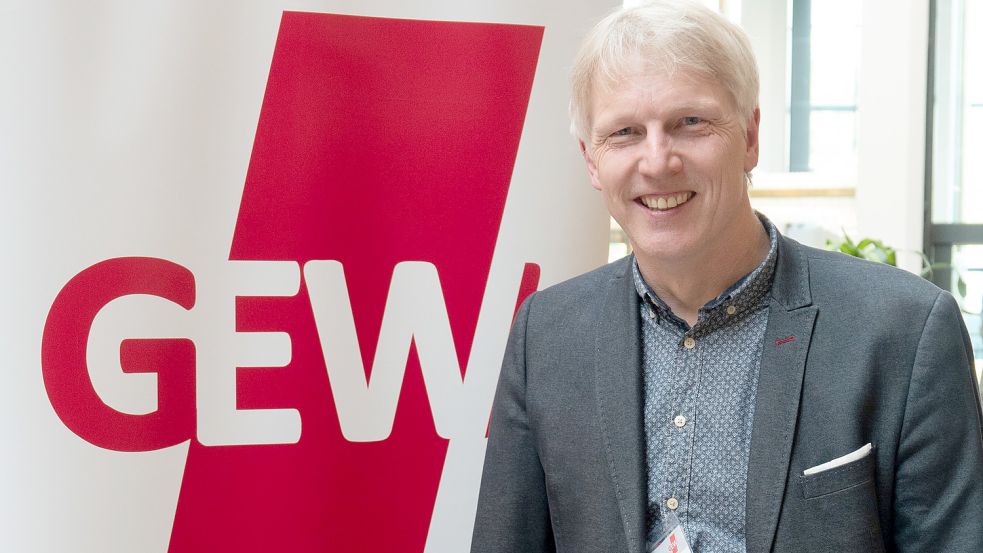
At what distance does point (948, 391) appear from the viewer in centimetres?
123

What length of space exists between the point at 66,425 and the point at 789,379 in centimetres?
112

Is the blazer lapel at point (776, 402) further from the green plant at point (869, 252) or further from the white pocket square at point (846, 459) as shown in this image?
the green plant at point (869, 252)

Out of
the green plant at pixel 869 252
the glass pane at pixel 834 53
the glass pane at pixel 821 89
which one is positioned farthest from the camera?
the glass pane at pixel 821 89

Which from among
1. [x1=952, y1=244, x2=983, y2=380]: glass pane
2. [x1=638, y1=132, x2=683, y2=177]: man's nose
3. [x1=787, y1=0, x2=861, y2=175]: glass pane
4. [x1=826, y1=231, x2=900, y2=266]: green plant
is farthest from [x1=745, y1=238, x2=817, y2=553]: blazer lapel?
[x1=787, y1=0, x2=861, y2=175]: glass pane

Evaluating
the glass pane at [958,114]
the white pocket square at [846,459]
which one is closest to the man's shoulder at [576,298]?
the white pocket square at [846,459]

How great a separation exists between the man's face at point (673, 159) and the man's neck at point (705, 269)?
0.01 metres

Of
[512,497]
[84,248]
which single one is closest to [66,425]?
[84,248]

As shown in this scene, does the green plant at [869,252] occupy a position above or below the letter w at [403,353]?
above

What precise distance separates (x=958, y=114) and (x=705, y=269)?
4.59 meters


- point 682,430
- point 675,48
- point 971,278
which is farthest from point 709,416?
point 971,278

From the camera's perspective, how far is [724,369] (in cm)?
137

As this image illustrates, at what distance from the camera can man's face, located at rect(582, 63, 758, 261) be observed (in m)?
1.31

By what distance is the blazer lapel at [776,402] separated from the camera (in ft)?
4.19

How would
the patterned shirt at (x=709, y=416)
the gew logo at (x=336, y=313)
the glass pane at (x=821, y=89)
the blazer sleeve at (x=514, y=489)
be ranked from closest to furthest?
the patterned shirt at (x=709, y=416), the blazer sleeve at (x=514, y=489), the gew logo at (x=336, y=313), the glass pane at (x=821, y=89)
